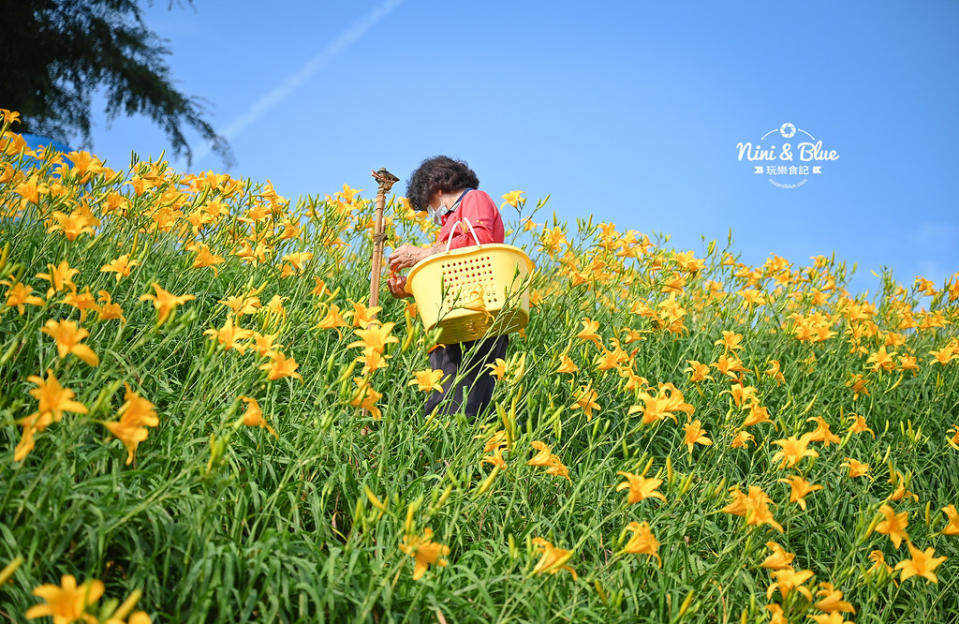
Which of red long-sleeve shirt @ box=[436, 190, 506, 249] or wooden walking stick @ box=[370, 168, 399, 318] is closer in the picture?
wooden walking stick @ box=[370, 168, 399, 318]

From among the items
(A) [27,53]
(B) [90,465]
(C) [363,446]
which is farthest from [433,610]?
Result: (A) [27,53]

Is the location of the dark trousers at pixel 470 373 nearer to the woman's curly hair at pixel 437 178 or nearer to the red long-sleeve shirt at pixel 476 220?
the red long-sleeve shirt at pixel 476 220

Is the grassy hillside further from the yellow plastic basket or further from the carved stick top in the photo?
the carved stick top

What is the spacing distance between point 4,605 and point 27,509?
20 centimetres

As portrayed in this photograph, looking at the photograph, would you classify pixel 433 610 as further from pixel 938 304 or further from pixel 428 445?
pixel 938 304

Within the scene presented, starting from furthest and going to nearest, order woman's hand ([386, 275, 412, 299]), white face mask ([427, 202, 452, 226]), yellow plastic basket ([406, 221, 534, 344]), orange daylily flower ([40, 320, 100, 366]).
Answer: white face mask ([427, 202, 452, 226]) < woman's hand ([386, 275, 412, 299]) < yellow plastic basket ([406, 221, 534, 344]) < orange daylily flower ([40, 320, 100, 366])

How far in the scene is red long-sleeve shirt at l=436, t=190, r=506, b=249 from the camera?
3.18 meters

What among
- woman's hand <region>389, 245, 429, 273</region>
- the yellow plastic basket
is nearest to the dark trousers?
the yellow plastic basket

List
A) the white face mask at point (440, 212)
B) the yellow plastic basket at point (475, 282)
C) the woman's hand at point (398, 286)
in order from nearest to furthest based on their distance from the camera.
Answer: the yellow plastic basket at point (475, 282), the woman's hand at point (398, 286), the white face mask at point (440, 212)

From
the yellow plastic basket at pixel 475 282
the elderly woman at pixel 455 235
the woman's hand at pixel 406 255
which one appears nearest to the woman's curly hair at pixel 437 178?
the elderly woman at pixel 455 235

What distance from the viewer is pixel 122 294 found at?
303cm

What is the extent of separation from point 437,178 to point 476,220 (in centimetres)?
42

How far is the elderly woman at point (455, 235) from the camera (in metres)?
3.16

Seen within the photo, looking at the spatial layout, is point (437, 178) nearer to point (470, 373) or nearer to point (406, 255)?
point (406, 255)
